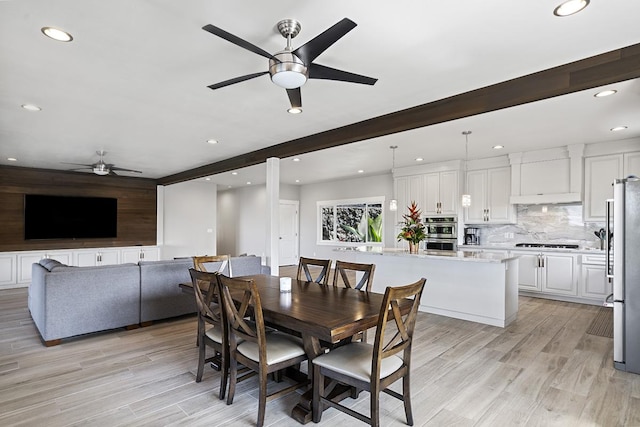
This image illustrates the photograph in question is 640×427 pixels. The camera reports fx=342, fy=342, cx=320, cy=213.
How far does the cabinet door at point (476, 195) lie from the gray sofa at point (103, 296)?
525cm

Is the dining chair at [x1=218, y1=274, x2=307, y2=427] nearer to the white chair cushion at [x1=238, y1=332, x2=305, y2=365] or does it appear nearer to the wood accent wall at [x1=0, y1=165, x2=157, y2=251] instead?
the white chair cushion at [x1=238, y1=332, x2=305, y2=365]

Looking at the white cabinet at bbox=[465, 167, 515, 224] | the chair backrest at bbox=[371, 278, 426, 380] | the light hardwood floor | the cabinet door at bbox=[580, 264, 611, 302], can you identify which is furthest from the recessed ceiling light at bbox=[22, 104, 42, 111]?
the cabinet door at bbox=[580, 264, 611, 302]

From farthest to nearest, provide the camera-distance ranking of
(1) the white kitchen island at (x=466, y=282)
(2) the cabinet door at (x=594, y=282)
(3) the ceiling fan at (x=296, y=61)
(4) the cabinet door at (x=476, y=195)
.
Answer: (4) the cabinet door at (x=476, y=195)
(2) the cabinet door at (x=594, y=282)
(1) the white kitchen island at (x=466, y=282)
(3) the ceiling fan at (x=296, y=61)

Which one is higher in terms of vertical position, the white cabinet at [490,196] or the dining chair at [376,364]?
the white cabinet at [490,196]

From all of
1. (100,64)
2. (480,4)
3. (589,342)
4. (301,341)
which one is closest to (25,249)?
(100,64)

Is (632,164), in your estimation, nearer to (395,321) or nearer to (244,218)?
(395,321)

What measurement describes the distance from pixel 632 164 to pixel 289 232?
791 cm

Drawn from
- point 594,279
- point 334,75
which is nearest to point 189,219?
point 334,75

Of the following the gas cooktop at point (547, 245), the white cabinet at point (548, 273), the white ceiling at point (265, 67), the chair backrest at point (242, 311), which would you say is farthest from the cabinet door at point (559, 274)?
the chair backrest at point (242, 311)

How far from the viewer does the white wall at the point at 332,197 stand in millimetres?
8500

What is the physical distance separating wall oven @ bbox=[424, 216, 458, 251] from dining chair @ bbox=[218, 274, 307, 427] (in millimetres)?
5223

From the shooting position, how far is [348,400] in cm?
248

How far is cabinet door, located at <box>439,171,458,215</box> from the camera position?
22.2ft

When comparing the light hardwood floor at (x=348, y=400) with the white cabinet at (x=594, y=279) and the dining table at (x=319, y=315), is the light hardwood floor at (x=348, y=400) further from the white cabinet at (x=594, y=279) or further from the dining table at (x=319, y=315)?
the white cabinet at (x=594, y=279)
